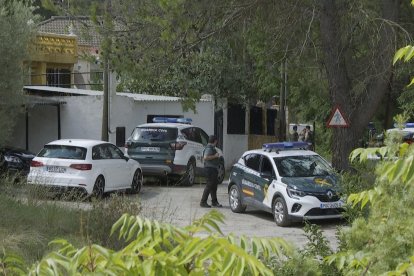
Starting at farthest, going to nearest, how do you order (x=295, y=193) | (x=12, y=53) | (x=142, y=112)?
1. (x=142, y=112)
2. (x=12, y=53)
3. (x=295, y=193)

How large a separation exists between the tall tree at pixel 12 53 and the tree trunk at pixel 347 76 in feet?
28.6

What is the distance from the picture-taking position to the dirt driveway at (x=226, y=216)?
12.9 meters

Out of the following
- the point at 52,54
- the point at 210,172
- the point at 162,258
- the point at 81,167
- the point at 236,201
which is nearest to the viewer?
the point at 162,258

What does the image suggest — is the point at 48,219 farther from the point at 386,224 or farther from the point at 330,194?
the point at 386,224

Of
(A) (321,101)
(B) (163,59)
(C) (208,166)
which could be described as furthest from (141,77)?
(A) (321,101)

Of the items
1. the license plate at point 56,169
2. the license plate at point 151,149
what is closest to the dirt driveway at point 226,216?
the license plate at point 151,149

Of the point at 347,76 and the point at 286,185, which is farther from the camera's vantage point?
the point at 347,76

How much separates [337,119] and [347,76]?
1.10m

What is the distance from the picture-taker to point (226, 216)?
52.9 ft

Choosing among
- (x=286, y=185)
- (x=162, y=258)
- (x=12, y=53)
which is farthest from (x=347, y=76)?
(x=162, y=258)

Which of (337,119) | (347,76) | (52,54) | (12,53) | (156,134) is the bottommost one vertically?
(156,134)

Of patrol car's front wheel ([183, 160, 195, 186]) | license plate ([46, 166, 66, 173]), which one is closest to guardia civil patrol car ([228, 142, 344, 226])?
license plate ([46, 166, 66, 173])

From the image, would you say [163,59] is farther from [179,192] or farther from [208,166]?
[179,192]

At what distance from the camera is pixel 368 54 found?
55.7 ft
